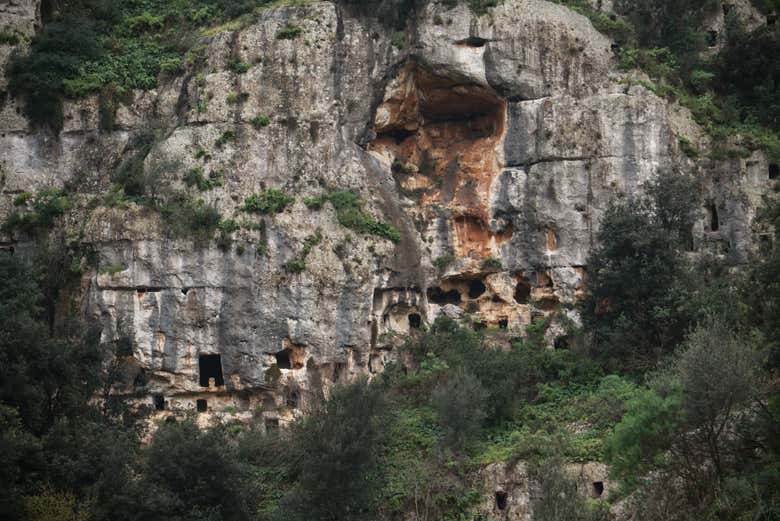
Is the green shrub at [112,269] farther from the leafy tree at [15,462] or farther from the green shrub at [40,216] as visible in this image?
the leafy tree at [15,462]

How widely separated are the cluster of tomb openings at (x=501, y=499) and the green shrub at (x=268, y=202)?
14.7 meters

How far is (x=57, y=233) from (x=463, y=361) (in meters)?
16.6

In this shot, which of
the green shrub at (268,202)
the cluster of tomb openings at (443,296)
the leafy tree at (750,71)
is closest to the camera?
the green shrub at (268,202)

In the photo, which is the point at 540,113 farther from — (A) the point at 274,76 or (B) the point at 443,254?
(A) the point at 274,76

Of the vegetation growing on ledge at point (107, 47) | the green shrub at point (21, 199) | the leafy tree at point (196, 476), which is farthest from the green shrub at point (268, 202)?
the leafy tree at point (196, 476)

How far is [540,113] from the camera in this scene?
150 feet

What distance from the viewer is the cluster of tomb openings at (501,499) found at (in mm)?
36219

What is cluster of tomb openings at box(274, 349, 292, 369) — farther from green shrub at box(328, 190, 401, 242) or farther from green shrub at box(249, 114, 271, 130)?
green shrub at box(249, 114, 271, 130)

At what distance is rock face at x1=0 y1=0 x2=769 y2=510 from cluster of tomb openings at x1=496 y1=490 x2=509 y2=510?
8923mm

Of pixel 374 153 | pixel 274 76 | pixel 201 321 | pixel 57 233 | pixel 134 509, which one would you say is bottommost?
pixel 134 509

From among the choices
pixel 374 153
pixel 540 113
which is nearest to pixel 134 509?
pixel 374 153

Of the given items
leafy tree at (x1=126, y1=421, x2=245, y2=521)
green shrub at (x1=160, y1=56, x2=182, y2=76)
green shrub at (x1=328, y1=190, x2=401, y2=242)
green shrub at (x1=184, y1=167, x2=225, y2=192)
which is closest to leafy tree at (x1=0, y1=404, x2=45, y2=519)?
leafy tree at (x1=126, y1=421, x2=245, y2=521)

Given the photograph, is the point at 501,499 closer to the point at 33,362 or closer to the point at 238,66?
the point at 33,362

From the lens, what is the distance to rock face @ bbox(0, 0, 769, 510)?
42.7 meters
